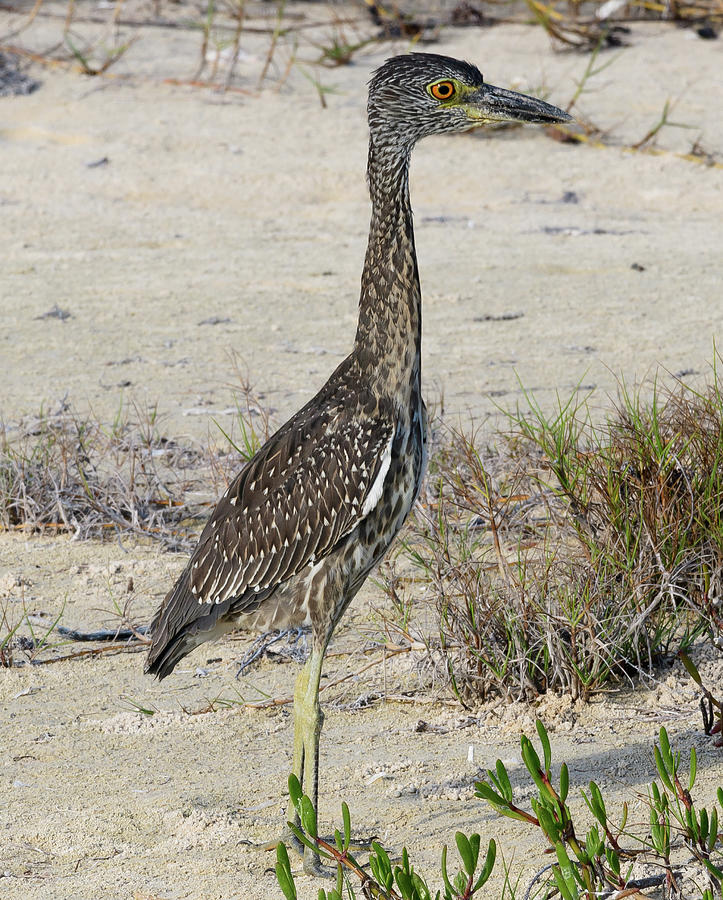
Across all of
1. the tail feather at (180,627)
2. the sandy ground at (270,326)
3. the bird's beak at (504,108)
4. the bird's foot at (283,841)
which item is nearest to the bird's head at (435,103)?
the bird's beak at (504,108)

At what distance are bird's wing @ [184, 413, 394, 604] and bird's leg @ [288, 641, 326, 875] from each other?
0.93 ft

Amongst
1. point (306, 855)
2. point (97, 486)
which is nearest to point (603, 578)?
point (306, 855)

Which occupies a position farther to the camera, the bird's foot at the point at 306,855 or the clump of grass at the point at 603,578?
the clump of grass at the point at 603,578

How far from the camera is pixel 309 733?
3.85 m

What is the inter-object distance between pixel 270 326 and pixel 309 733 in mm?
4437

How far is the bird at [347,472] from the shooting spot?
388 centimetres

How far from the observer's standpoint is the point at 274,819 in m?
3.91

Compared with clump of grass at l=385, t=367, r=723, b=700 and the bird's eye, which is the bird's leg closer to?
clump of grass at l=385, t=367, r=723, b=700

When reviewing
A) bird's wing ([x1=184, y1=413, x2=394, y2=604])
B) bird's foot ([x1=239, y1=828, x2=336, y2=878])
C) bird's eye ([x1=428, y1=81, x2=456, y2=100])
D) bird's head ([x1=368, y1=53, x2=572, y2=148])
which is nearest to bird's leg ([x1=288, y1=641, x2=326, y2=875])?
bird's foot ([x1=239, y1=828, x2=336, y2=878])

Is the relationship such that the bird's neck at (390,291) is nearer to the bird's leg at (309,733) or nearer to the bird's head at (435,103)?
the bird's head at (435,103)

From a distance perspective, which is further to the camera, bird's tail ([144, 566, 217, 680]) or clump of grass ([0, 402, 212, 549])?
clump of grass ([0, 402, 212, 549])

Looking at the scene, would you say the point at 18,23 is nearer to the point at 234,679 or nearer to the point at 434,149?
the point at 434,149

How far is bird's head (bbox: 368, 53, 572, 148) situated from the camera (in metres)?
4.19

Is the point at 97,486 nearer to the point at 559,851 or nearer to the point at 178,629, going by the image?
the point at 178,629
